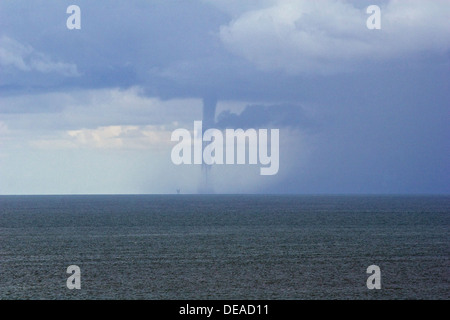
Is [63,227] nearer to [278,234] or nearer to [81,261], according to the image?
[278,234]

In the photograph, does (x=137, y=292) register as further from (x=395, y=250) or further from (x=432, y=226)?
(x=432, y=226)

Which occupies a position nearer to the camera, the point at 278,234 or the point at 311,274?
the point at 311,274

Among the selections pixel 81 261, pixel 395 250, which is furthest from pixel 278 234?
pixel 81 261

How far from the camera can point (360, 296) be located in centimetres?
5612

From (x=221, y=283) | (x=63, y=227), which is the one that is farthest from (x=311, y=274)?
(x=63, y=227)

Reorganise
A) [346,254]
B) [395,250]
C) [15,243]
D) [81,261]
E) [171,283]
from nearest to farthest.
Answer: [171,283], [81,261], [346,254], [395,250], [15,243]

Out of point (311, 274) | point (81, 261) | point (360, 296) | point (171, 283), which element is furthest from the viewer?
point (81, 261)

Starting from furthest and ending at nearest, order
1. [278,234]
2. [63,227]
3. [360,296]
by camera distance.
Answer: [63,227] < [278,234] < [360,296]

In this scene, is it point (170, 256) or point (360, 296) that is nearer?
point (360, 296)
